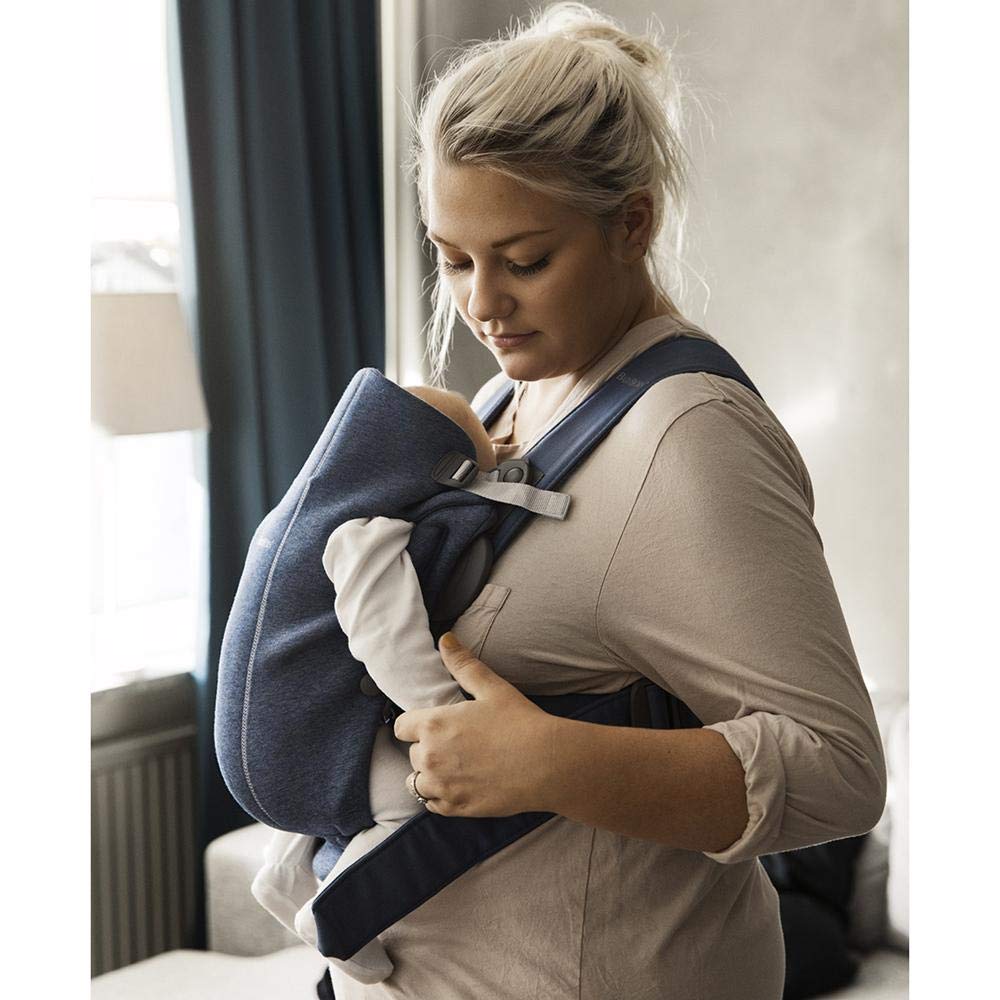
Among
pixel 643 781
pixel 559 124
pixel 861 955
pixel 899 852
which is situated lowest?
pixel 861 955

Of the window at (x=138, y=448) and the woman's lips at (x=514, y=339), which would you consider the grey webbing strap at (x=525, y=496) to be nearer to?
the woman's lips at (x=514, y=339)

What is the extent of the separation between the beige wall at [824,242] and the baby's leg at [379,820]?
1.86 m

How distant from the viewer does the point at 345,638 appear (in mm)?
1044

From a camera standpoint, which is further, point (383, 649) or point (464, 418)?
point (464, 418)

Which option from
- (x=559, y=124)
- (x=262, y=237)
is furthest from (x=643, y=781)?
(x=262, y=237)

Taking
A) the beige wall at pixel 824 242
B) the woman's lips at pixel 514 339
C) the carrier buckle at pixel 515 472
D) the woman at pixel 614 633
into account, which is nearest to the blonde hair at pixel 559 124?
the woman at pixel 614 633

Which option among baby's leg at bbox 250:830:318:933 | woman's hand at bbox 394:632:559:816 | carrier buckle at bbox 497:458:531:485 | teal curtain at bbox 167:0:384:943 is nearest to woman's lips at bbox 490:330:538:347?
carrier buckle at bbox 497:458:531:485

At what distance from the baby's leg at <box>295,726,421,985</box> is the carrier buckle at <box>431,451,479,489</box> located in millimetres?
235

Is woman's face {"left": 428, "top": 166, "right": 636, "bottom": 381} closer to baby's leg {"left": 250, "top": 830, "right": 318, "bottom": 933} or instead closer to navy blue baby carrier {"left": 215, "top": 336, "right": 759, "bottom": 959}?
navy blue baby carrier {"left": 215, "top": 336, "right": 759, "bottom": 959}

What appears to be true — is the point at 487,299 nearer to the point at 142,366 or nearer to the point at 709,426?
the point at 709,426

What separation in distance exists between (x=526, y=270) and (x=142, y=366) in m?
1.84

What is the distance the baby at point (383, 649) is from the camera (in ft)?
3.13

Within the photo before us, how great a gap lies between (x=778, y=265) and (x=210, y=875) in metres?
2.00
